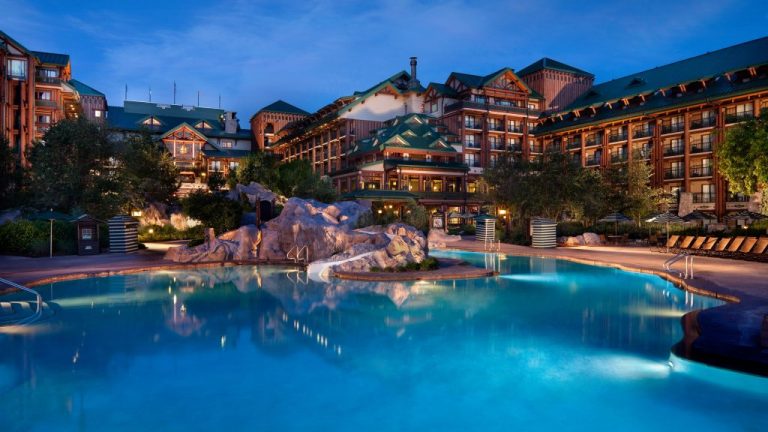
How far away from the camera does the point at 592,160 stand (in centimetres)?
6088

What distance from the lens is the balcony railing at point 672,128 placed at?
51.9 m

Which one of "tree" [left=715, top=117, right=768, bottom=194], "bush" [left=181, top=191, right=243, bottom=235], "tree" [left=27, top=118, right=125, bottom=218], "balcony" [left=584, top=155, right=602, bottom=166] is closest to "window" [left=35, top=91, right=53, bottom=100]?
"tree" [left=27, top=118, right=125, bottom=218]

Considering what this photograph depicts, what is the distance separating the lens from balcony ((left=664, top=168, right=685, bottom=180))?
51.9m

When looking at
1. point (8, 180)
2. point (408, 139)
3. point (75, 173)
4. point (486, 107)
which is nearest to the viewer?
point (75, 173)

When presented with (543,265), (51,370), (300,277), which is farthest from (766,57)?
(51,370)

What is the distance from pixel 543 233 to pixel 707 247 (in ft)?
31.9

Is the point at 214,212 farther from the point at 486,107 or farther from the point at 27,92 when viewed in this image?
Answer: the point at 486,107

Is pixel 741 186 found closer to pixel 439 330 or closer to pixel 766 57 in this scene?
pixel 766 57

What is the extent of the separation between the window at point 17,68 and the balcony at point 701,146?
6720 centimetres

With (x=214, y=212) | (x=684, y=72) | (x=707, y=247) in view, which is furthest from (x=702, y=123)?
(x=214, y=212)

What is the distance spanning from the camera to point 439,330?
38.7 ft

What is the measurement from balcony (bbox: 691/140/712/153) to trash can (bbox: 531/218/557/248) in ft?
92.5

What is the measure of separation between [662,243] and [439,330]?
25177 millimetres

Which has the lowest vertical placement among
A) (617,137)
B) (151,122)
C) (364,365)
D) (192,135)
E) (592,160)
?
(364,365)
